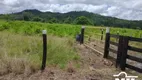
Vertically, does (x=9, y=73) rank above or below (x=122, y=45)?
below

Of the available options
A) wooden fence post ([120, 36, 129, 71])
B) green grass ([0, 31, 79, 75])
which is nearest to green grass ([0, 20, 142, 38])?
green grass ([0, 31, 79, 75])

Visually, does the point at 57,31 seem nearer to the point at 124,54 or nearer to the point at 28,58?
the point at 124,54

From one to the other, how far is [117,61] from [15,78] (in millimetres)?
3808

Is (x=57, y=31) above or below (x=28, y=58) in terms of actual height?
below

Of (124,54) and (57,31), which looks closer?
(124,54)

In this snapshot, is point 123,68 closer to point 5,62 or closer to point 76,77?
point 76,77

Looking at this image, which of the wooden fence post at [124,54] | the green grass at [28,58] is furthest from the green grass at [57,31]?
the wooden fence post at [124,54]

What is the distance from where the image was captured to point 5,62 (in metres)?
6.42

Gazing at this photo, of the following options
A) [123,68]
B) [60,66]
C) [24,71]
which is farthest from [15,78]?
[123,68]

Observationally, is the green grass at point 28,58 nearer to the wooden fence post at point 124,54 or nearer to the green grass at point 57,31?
the wooden fence post at point 124,54

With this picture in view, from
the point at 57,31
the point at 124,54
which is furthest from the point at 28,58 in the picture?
the point at 57,31

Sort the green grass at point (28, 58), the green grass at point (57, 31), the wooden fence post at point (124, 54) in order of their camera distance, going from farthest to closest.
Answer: the green grass at point (57, 31), the wooden fence post at point (124, 54), the green grass at point (28, 58)

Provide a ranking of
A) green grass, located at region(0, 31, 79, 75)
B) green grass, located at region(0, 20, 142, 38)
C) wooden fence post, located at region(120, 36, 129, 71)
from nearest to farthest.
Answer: green grass, located at region(0, 31, 79, 75) → wooden fence post, located at region(120, 36, 129, 71) → green grass, located at region(0, 20, 142, 38)

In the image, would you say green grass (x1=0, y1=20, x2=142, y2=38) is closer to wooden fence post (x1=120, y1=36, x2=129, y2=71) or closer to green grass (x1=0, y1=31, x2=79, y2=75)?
green grass (x1=0, y1=31, x2=79, y2=75)
